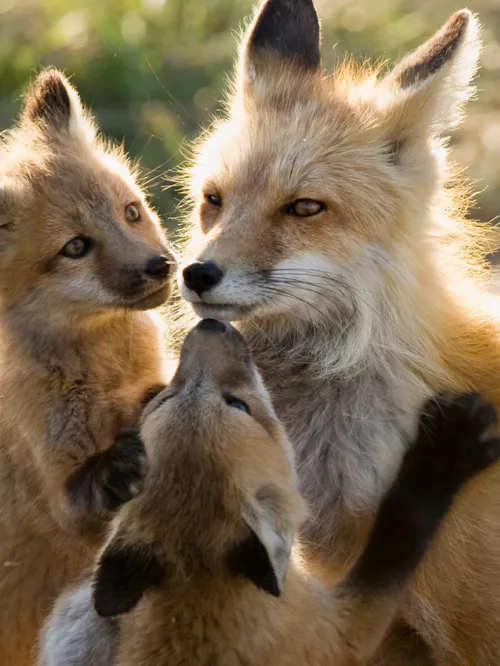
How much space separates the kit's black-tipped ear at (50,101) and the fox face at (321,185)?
0.83m

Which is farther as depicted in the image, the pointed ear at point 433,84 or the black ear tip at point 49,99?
the black ear tip at point 49,99

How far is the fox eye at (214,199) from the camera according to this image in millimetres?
5152

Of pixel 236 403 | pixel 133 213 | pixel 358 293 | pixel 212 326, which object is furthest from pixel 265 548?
pixel 133 213

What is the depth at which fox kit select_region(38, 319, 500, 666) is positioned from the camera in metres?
4.09

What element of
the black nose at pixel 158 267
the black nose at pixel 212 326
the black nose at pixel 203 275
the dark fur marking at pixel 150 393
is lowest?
the dark fur marking at pixel 150 393

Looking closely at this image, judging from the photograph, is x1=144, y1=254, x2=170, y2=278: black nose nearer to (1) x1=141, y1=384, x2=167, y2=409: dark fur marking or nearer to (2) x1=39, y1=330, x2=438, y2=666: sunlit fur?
(1) x1=141, y1=384, x2=167, y2=409: dark fur marking

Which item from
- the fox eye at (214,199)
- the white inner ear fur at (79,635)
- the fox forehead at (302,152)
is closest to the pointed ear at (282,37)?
the fox forehead at (302,152)

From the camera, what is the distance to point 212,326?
4.63 meters

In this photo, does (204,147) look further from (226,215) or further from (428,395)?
(428,395)

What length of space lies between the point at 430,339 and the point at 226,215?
1.08 m

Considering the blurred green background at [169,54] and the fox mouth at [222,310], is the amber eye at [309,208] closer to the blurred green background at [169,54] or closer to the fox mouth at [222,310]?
the fox mouth at [222,310]

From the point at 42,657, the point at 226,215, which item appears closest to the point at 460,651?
the point at 42,657

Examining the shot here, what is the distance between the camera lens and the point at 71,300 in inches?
197

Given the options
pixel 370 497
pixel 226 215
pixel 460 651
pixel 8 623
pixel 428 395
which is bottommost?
pixel 460 651
